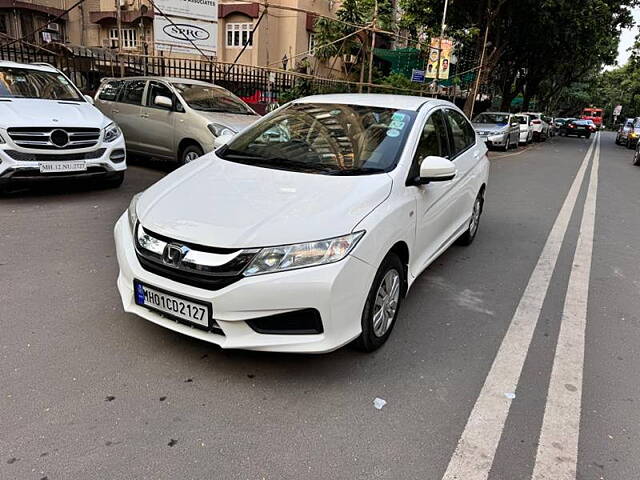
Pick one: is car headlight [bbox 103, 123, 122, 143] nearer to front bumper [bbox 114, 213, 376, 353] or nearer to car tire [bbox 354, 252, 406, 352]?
front bumper [bbox 114, 213, 376, 353]

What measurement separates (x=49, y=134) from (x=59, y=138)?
120 mm

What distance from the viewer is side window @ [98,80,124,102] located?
9516 millimetres

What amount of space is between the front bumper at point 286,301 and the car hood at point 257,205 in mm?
208

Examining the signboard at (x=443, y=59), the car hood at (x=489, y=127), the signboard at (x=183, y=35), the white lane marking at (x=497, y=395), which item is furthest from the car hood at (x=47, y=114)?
the car hood at (x=489, y=127)

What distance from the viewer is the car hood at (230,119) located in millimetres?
8055

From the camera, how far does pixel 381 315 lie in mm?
3289

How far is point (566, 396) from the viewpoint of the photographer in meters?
3.01

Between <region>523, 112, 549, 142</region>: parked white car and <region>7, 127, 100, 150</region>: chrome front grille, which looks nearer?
<region>7, 127, 100, 150</region>: chrome front grille

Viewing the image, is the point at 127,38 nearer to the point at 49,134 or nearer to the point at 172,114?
the point at 172,114

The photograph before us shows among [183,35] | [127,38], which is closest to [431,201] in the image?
[183,35]

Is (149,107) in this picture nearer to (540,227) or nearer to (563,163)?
(540,227)

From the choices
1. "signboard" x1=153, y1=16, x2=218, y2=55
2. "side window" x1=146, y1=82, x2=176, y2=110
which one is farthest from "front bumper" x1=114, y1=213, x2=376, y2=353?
"signboard" x1=153, y1=16, x2=218, y2=55

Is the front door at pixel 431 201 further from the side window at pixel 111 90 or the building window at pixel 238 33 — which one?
the building window at pixel 238 33

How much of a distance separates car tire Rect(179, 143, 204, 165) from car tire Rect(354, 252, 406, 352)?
18.0ft
